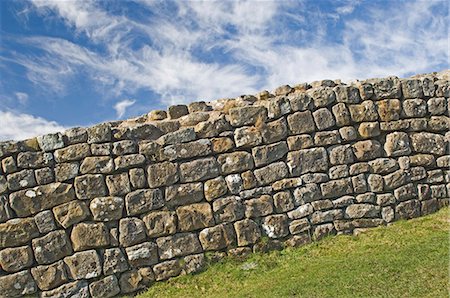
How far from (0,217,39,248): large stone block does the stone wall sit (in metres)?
0.02

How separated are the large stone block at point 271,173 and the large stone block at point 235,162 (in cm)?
23

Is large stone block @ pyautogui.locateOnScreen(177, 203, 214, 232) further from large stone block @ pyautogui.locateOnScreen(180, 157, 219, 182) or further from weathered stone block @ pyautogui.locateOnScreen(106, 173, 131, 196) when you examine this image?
weathered stone block @ pyautogui.locateOnScreen(106, 173, 131, 196)

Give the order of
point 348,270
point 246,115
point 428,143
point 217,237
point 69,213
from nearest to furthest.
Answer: point 348,270 < point 69,213 < point 217,237 < point 246,115 < point 428,143

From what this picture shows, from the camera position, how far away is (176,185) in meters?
9.39

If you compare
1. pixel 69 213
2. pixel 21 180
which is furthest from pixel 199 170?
pixel 21 180

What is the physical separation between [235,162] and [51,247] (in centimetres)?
386

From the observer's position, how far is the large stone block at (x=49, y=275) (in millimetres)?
8727

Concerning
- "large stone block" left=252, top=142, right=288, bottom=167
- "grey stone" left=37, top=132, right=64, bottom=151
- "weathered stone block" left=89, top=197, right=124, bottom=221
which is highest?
"grey stone" left=37, top=132, right=64, bottom=151

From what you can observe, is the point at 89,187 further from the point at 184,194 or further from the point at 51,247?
the point at 184,194

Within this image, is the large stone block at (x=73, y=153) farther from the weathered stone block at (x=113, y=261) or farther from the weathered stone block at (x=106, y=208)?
the weathered stone block at (x=113, y=261)

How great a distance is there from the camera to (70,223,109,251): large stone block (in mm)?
8906

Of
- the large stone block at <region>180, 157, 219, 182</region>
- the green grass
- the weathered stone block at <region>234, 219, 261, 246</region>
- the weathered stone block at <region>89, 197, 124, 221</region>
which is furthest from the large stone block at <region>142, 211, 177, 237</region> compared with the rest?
the weathered stone block at <region>234, 219, 261, 246</region>

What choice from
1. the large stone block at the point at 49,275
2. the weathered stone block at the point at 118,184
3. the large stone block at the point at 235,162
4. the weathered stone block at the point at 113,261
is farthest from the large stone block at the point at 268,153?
the large stone block at the point at 49,275

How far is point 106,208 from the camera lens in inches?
356
